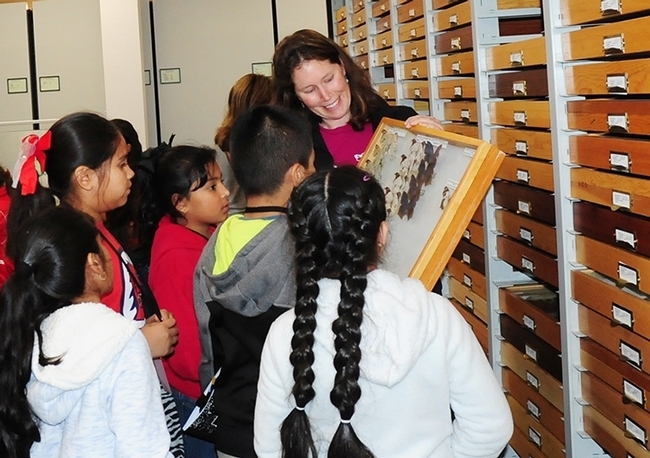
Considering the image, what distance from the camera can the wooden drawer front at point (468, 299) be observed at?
A: 12.2 feet

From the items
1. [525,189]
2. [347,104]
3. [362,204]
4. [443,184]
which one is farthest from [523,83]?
[362,204]

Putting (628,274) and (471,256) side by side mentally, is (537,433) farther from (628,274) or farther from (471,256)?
(628,274)

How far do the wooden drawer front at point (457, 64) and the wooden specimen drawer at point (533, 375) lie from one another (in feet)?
3.73

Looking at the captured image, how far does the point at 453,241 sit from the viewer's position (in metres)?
1.99

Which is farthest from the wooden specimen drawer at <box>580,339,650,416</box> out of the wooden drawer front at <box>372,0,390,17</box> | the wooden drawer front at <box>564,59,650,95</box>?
the wooden drawer front at <box>372,0,390,17</box>

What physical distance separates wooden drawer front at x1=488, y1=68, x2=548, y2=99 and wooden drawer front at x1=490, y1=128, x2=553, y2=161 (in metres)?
0.13

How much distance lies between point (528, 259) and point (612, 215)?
27.0 inches

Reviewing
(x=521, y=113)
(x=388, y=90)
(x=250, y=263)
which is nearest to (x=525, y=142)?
(x=521, y=113)

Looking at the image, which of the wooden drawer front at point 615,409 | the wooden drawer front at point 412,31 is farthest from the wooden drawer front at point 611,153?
the wooden drawer front at point 412,31

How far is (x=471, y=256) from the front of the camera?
12.6ft

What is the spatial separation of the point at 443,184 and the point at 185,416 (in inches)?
50.5

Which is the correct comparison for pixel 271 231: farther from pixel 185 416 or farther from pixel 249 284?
pixel 185 416

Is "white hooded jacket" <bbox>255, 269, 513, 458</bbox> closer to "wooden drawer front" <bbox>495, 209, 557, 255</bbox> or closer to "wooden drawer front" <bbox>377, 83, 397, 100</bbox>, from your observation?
"wooden drawer front" <bbox>495, 209, 557, 255</bbox>

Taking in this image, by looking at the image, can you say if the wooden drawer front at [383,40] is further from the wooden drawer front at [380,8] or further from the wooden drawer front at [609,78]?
the wooden drawer front at [609,78]
